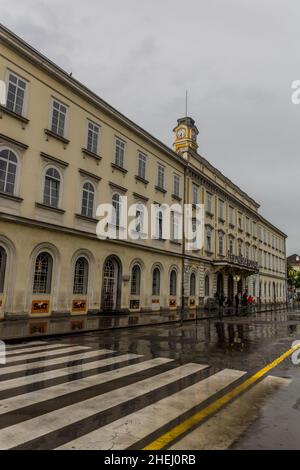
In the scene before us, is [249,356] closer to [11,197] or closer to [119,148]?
[11,197]

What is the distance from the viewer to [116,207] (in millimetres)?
21734

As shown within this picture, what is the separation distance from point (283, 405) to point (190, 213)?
83.3 feet

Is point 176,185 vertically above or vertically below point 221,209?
below

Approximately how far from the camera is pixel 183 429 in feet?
13.7

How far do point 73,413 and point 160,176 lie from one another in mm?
23329

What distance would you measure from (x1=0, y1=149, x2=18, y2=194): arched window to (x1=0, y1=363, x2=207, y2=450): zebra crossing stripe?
12.2 metres

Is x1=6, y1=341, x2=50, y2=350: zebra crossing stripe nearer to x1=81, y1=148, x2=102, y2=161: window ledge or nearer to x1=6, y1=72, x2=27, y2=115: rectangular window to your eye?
x1=6, y1=72, x2=27, y2=115: rectangular window

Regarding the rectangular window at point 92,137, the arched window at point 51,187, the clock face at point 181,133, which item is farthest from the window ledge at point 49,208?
the clock face at point 181,133

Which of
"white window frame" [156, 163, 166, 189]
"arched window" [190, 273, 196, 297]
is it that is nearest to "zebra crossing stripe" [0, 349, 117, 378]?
"white window frame" [156, 163, 166, 189]

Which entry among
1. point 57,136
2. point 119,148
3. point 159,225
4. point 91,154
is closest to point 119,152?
point 119,148

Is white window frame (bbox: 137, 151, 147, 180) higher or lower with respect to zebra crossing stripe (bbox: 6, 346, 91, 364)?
higher

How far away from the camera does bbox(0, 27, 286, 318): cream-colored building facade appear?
15773mm

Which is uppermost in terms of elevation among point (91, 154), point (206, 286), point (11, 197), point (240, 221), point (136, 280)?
point (240, 221)

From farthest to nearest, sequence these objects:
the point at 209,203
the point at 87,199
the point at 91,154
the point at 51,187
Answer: the point at 209,203 → the point at 91,154 → the point at 87,199 → the point at 51,187
